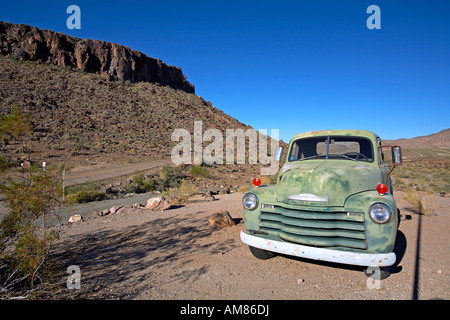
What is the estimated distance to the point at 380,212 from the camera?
128 inches

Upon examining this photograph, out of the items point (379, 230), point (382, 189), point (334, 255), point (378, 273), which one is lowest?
point (378, 273)

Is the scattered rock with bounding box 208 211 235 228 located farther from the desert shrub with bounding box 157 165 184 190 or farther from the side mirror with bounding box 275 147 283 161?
the desert shrub with bounding box 157 165 184 190

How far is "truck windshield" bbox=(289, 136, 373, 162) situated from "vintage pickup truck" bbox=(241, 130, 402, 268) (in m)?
0.17

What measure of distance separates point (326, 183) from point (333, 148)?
1.63m

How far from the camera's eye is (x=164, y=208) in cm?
879

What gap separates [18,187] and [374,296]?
5.14 m

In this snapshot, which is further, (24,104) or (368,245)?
(24,104)

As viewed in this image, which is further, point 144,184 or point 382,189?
point 144,184

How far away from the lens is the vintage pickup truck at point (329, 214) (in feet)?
10.6

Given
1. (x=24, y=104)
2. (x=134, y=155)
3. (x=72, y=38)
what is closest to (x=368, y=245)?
(x=134, y=155)

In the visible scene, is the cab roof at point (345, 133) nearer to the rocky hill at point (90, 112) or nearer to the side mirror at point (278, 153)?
the side mirror at point (278, 153)

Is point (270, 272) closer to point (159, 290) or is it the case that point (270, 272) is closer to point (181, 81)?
point (159, 290)
